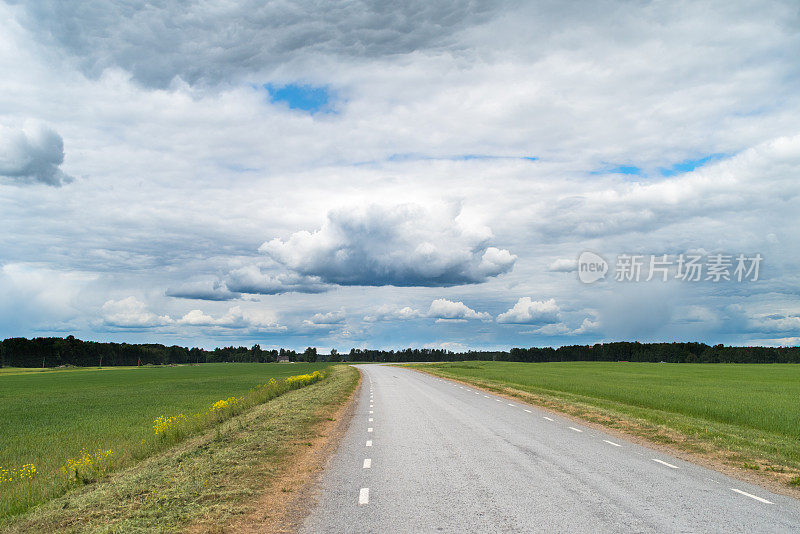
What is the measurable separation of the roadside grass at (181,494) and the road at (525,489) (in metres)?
1.37

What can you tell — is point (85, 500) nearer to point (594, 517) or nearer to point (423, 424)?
point (594, 517)

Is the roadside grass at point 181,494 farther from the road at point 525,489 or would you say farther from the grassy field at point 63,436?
the grassy field at point 63,436

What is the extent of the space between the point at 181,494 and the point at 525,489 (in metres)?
6.02

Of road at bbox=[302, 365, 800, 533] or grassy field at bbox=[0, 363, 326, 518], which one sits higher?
road at bbox=[302, 365, 800, 533]

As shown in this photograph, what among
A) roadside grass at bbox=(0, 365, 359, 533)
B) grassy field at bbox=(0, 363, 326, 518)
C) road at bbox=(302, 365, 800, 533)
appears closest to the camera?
road at bbox=(302, 365, 800, 533)

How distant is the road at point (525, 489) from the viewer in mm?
7301

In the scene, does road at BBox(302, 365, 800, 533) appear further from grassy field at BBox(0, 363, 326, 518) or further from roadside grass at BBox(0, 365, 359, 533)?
grassy field at BBox(0, 363, 326, 518)

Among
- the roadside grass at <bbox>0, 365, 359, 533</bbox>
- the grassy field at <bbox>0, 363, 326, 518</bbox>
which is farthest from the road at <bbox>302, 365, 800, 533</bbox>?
the grassy field at <bbox>0, 363, 326, 518</bbox>

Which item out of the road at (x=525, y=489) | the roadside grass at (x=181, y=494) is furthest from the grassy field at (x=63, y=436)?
the road at (x=525, y=489)

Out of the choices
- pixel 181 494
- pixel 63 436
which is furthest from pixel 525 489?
pixel 63 436

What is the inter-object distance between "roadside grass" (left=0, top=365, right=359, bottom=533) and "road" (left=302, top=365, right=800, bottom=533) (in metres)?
1.37

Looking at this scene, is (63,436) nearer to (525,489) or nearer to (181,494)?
(181,494)

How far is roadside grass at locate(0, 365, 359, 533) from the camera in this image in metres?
7.54

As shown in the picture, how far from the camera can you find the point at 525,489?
9000mm
